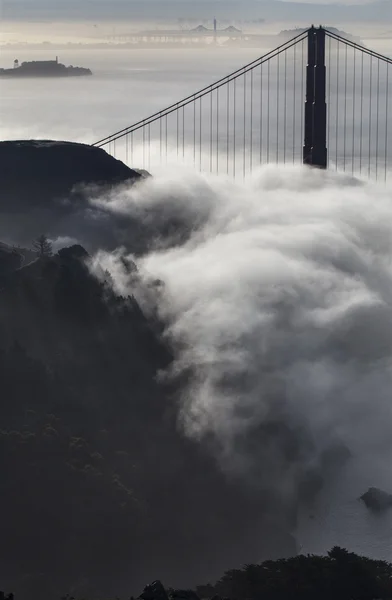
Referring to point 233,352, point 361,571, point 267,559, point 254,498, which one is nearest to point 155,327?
point 233,352

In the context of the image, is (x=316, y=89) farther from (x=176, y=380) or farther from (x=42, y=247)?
(x=42, y=247)

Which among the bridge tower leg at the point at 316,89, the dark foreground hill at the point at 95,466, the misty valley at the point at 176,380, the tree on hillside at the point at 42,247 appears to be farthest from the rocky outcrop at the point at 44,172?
the bridge tower leg at the point at 316,89

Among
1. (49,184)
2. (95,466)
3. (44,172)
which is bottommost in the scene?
(95,466)

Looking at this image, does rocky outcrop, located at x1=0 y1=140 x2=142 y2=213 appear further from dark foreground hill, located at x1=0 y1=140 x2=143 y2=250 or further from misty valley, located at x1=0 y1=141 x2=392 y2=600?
misty valley, located at x1=0 y1=141 x2=392 y2=600

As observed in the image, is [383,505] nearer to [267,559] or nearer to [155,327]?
[267,559]

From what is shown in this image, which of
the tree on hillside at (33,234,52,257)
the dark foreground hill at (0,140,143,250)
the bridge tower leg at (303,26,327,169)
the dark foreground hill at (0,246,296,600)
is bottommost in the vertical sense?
the dark foreground hill at (0,246,296,600)

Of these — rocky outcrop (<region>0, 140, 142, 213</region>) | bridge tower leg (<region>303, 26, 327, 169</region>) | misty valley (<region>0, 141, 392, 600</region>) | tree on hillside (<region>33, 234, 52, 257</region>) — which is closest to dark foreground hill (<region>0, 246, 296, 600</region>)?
misty valley (<region>0, 141, 392, 600</region>)

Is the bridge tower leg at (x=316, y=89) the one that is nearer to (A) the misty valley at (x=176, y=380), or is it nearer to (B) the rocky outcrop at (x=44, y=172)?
(A) the misty valley at (x=176, y=380)

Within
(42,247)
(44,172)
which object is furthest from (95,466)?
(44,172)
